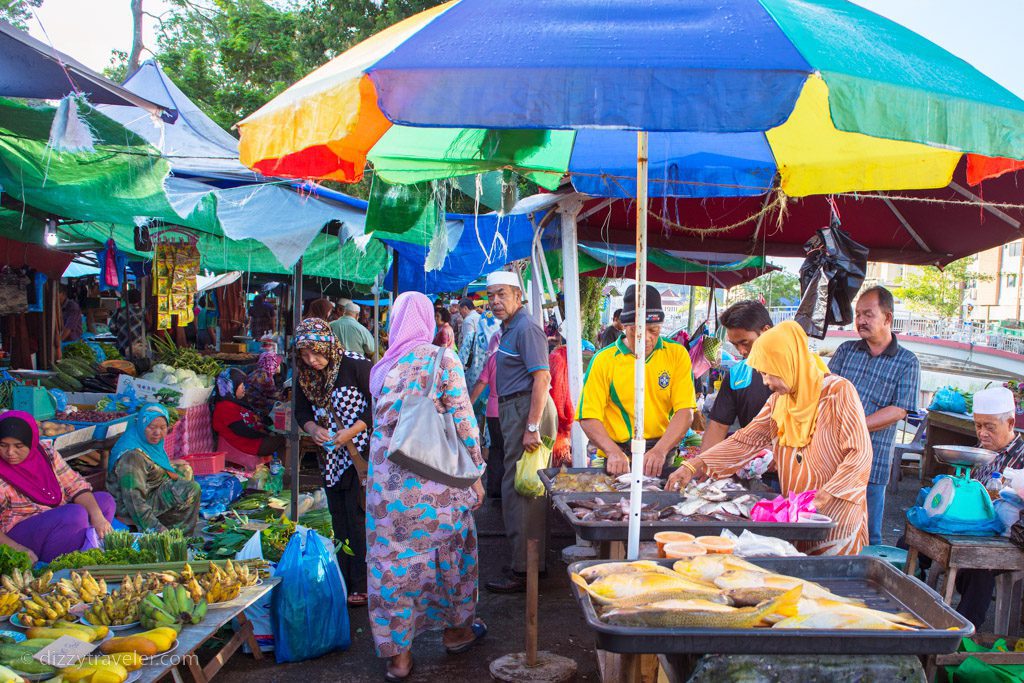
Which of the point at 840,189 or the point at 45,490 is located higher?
the point at 840,189

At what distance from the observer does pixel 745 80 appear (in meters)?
2.11

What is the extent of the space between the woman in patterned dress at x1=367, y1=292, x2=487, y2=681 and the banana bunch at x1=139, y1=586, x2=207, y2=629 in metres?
0.89

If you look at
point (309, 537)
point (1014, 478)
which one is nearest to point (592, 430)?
point (309, 537)

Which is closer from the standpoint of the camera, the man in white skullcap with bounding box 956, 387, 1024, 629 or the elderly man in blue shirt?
the man in white skullcap with bounding box 956, 387, 1024, 629

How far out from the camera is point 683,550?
2.66 metres

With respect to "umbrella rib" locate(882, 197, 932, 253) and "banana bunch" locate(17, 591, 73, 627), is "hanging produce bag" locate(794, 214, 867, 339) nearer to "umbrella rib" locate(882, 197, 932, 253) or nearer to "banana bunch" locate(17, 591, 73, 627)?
"umbrella rib" locate(882, 197, 932, 253)

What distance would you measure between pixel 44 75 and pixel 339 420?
243 cm

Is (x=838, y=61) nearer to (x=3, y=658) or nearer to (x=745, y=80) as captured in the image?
(x=745, y=80)

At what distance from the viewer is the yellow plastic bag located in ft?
17.8

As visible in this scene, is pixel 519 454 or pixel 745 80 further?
pixel 519 454

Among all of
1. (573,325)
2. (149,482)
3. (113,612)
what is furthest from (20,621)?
(573,325)

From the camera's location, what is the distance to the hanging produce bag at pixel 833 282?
4895mm

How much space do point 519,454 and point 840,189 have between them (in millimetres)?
2688

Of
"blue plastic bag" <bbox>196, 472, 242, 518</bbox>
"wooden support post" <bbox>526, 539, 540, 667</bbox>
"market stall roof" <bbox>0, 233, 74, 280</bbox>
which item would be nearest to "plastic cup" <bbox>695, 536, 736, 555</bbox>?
"wooden support post" <bbox>526, 539, 540, 667</bbox>
